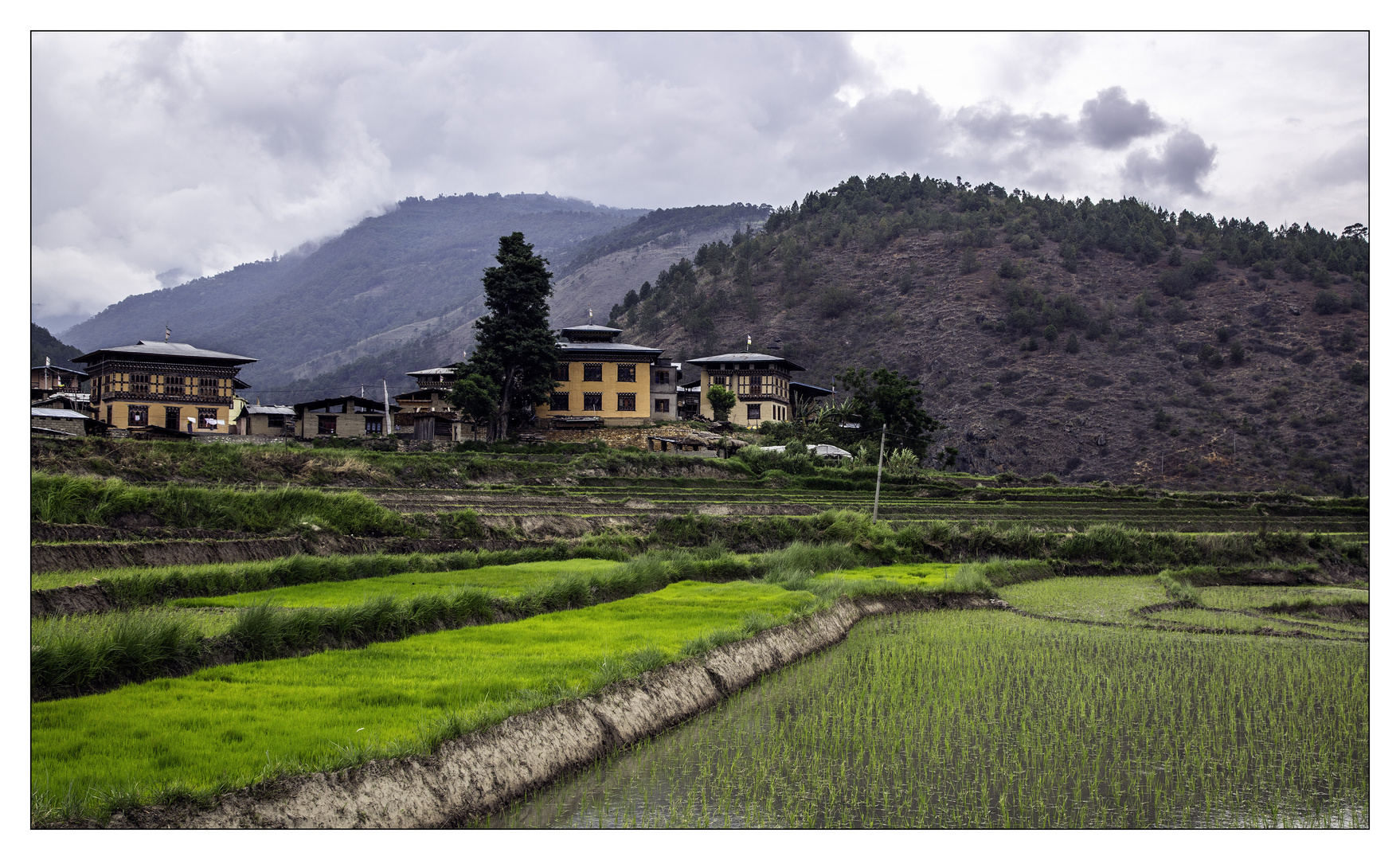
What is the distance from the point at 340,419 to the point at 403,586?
49.6m

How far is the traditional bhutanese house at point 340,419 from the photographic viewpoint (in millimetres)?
64625

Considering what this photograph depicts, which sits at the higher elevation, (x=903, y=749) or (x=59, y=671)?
(x=59, y=671)

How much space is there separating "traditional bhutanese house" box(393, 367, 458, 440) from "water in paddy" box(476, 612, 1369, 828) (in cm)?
4944

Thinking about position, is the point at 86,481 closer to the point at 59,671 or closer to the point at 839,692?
the point at 59,671

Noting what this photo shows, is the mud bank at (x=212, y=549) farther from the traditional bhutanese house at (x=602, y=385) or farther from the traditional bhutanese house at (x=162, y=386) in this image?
the traditional bhutanese house at (x=602, y=385)

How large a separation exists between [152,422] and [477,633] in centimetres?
5318

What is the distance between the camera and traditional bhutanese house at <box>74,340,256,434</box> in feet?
189

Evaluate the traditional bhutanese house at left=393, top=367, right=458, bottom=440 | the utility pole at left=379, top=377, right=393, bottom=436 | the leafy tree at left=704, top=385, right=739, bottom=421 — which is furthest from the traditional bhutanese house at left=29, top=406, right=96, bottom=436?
the leafy tree at left=704, top=385, right=739, bottom=421

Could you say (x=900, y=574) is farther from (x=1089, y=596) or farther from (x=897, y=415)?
(x=897, y=415)

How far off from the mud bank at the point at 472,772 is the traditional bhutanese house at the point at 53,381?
52.5 m

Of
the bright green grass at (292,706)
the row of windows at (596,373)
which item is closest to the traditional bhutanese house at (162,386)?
the row of windows at (596,373)

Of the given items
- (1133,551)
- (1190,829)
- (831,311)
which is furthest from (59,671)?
(831,311)

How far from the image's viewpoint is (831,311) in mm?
123500

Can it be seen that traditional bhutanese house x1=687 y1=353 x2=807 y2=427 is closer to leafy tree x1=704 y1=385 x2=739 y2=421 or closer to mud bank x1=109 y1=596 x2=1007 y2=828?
leafy tree x1=704 y1=385 x2=739 y2=421
